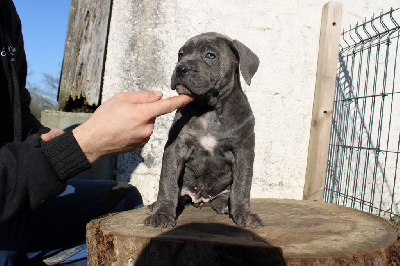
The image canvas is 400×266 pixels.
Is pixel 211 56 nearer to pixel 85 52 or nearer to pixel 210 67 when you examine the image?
pixel 210 67

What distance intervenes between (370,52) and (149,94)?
13.6ft

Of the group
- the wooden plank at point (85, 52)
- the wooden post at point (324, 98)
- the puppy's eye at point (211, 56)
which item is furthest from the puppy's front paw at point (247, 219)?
the wooden plank at point (85, 52)

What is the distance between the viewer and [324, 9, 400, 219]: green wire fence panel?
17.3ft

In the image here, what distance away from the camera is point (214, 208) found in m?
2.97

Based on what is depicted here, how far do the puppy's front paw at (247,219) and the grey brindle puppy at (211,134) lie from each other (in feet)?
0.11

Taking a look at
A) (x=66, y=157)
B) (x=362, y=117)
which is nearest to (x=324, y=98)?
(x=362, y=117)

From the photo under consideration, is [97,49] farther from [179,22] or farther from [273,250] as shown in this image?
[273,250]

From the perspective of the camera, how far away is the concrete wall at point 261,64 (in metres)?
4.98

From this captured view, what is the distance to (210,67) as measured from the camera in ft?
9.52

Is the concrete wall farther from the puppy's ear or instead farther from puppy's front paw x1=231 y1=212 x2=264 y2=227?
puppy's front paw x1=231 y1=212 x2=264 y2=227

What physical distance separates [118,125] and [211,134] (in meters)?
0.98

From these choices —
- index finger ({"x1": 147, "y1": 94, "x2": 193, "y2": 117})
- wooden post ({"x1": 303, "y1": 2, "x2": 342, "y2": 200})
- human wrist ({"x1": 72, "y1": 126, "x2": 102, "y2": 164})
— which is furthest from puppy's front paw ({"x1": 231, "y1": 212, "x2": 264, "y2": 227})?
wooden post ({"x1": 303, "y1": 2, "x2": 342, "y2": 200})

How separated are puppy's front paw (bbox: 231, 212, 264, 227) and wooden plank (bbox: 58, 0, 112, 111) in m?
3.09

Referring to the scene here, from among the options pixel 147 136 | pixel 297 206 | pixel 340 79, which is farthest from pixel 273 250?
pixel 340 79
